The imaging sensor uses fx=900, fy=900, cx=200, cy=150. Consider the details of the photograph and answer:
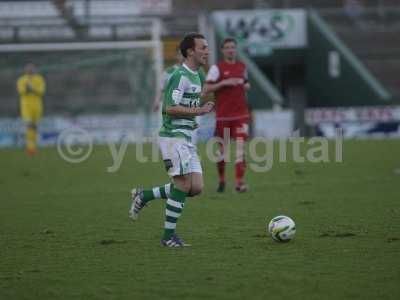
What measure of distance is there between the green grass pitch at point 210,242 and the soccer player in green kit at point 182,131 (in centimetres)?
47

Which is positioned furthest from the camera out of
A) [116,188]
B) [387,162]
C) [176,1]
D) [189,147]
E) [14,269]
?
[176,1]

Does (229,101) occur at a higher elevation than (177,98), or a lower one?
lower

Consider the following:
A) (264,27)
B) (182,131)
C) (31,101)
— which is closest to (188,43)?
(182,131)

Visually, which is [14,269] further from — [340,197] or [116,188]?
[116,188]

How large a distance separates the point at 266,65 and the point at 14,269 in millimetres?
29873

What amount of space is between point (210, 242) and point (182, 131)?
114 cm

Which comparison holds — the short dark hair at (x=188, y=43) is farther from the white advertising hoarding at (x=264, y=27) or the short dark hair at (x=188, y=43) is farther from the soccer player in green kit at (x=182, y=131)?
the white advertising hoarding at (x=264, y=27)

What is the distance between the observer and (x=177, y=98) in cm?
883

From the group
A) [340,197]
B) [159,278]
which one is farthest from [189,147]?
[340,197]

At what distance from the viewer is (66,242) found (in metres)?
9.15

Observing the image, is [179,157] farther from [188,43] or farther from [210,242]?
[188,43]

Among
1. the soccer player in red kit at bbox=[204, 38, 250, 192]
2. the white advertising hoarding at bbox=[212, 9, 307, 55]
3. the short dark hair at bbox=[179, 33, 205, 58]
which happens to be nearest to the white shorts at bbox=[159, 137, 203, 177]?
the short dark hair at bbox=[179, 33, 205, 58]

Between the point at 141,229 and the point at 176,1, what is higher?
the point at 176,1

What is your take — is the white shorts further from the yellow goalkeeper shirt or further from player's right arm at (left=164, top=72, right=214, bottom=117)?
the yellow goalkeeper shirt
